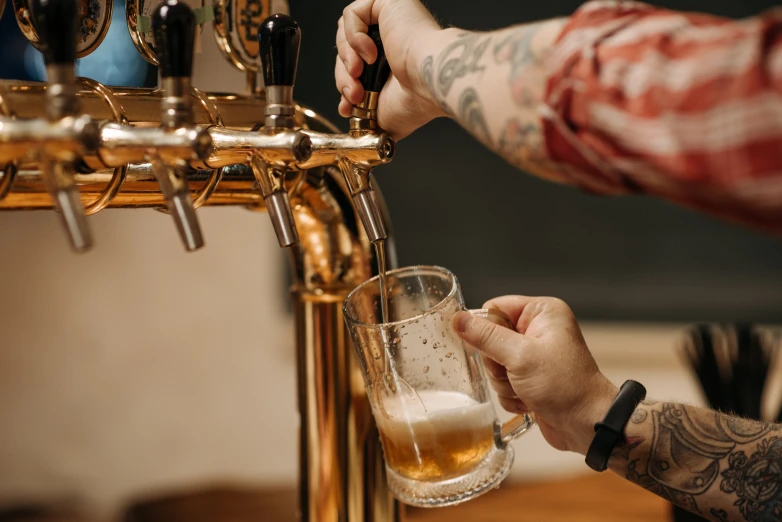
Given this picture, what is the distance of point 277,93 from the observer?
79 centimetres

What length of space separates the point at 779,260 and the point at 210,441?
1.94 metres

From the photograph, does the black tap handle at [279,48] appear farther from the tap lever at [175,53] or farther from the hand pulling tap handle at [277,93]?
the tap lever at [175,53]

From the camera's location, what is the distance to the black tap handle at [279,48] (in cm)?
77

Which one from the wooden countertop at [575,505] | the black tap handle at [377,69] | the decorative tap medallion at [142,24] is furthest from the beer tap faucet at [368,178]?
the wooden countertop at [575,505]

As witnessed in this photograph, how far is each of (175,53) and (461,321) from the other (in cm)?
38

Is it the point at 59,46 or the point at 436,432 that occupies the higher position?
the point at 59,46

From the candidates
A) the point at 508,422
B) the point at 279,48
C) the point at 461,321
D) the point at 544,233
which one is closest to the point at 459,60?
the point at 279,48

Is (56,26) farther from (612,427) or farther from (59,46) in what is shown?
(612,427)

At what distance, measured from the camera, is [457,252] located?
3.00 m

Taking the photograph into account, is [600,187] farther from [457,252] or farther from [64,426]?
[64,426]

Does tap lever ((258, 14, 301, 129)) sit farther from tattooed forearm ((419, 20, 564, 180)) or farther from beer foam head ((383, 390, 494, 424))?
beer foam head ((383, 390, 494, 424))

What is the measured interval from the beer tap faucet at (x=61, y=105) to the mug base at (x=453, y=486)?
435mm

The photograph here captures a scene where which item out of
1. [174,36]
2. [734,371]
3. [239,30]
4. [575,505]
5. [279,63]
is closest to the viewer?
[174,36]

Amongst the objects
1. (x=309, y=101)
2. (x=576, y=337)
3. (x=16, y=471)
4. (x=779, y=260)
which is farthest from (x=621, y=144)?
(x=16, y=471)
